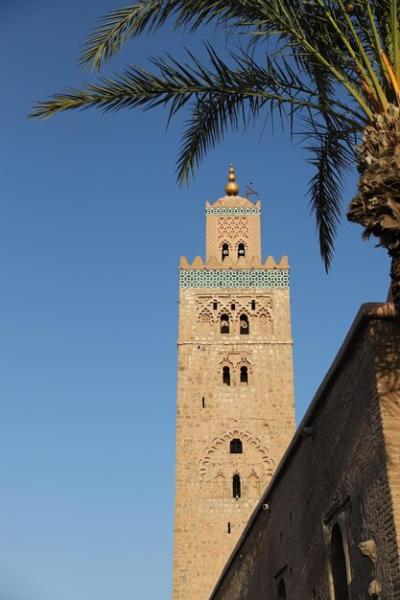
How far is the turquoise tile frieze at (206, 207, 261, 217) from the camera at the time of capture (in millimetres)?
27797

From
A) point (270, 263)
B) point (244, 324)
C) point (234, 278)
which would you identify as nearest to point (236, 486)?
point (244, 324)

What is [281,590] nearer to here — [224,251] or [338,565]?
[338,565]

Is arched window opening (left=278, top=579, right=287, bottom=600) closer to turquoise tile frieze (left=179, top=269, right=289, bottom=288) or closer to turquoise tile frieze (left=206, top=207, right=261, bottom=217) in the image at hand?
turquoise tile frieze (left=179, top=269, right=289, bottom=288)

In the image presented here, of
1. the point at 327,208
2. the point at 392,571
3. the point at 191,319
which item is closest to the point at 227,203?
the point at 191,319

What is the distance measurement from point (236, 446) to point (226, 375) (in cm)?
236

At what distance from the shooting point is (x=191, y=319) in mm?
25281

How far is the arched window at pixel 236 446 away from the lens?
23.2m

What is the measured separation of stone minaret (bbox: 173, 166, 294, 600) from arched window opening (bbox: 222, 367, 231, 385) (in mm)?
32

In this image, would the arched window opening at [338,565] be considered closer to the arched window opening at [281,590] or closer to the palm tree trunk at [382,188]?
the arched window opening at [281,590]

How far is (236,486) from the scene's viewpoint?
22.8 meters

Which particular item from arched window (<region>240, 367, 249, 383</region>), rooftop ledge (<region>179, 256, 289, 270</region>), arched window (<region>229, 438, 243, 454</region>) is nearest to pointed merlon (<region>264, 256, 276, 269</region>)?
rooftop ledge (<region>179, 256, 289, 270</region>)

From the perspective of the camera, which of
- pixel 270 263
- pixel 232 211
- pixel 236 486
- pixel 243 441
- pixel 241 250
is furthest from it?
pixel 232 211

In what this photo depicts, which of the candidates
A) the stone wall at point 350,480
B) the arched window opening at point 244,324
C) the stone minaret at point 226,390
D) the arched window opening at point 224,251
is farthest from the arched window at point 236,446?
the stone wall at point 350,480

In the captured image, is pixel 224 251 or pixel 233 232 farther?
pixel 233 232
